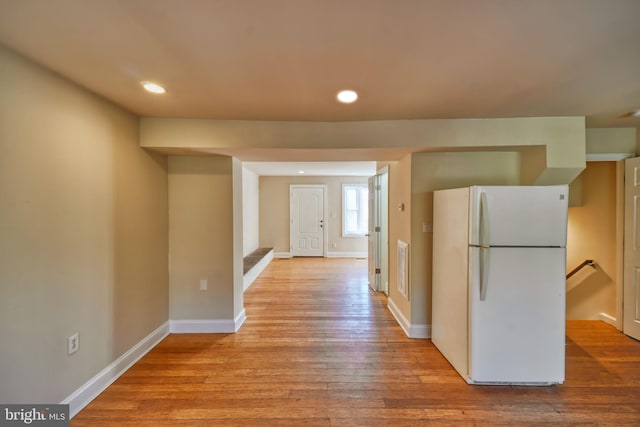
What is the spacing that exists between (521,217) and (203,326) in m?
3.21

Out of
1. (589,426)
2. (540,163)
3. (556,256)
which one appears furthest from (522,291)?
(540,163)

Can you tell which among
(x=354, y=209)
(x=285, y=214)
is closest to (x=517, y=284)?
(x=354, y=209)

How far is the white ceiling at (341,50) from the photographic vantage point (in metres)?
1.12

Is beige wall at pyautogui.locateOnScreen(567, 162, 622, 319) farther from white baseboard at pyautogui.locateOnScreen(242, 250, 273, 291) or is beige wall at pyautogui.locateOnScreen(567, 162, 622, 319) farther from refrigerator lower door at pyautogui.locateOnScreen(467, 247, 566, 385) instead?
white baseboard at pyautogui.locateOnScreen(242, 250, 273, 291)

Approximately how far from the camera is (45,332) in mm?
1571

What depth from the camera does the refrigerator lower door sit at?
6.47 ft

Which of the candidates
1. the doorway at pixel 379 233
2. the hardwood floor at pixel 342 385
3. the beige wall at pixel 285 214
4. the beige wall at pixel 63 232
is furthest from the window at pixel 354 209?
the beige wall at pixel 63 232

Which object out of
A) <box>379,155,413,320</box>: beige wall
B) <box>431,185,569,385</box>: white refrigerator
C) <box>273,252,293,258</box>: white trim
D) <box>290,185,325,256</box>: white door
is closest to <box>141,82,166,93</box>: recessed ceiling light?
<box>379,155,413,320</box>: beige wall

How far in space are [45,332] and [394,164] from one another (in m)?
3.44

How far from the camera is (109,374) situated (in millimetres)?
2045

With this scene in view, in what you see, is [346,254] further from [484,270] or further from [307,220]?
[484,270]

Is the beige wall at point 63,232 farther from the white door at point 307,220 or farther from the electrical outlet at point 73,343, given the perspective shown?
the white door at point 307,220

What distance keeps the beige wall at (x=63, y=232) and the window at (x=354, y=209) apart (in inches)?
208

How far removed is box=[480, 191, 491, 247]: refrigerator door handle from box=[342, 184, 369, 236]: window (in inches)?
206
